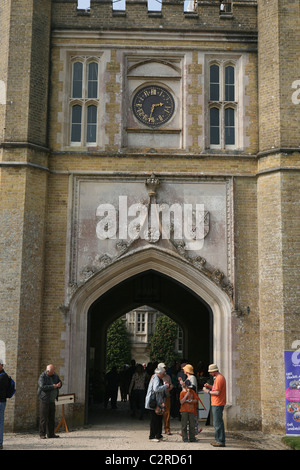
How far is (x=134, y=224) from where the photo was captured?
14.5 meters

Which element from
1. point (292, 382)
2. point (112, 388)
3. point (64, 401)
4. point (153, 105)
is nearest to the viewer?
point (64, 401)

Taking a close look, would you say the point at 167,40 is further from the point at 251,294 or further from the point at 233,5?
the point at 251,294

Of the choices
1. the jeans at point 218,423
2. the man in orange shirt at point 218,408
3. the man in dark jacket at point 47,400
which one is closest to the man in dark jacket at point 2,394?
the man in dark jacket at point 47,400

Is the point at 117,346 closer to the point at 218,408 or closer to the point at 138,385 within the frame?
the point at 138,385

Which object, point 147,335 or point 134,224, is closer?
point 134,224

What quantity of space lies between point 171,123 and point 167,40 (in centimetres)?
206

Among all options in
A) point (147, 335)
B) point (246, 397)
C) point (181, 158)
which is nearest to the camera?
point (246, 397)

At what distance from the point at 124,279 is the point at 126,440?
3974 mm

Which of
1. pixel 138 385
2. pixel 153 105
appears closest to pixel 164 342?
pixel 138 385

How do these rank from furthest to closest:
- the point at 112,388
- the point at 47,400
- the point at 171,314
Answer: the point at 171,314 → the point at 112,388 → the point at 47,400

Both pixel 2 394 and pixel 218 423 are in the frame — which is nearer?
pixel 2 394

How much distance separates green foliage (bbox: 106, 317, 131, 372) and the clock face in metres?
30.4

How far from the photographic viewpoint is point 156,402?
11.7 metres

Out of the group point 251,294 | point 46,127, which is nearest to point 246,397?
point 251,294
